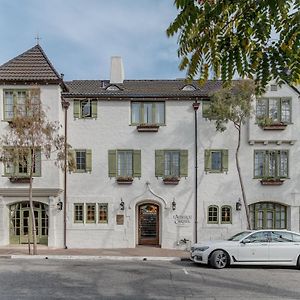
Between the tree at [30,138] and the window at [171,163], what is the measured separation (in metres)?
5.09

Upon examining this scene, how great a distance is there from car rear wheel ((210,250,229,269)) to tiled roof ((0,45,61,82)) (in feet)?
36.8

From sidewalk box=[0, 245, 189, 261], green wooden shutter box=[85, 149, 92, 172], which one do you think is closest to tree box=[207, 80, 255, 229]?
sidewalk box=[0, 245, 189, 261]

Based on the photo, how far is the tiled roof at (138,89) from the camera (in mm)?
20703

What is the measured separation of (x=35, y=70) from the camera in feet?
64.7

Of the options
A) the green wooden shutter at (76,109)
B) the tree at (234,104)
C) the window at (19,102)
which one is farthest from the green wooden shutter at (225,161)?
the window at (19,102)

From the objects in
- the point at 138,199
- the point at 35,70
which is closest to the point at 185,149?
the point at 138,199

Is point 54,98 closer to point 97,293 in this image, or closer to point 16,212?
point 16,212

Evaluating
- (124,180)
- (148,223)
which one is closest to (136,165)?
(124,180)

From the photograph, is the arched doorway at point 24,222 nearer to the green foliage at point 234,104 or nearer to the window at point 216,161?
the window at point 216,161

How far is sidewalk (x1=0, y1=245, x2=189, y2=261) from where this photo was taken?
685 inches

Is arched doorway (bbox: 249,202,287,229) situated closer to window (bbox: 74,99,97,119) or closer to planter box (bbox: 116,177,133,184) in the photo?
planter box (bbox: 116,177,133,184)

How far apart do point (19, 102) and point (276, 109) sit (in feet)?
43.4

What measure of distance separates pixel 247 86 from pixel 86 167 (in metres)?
9.15

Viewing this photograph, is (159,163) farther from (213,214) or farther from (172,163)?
(213,214)
